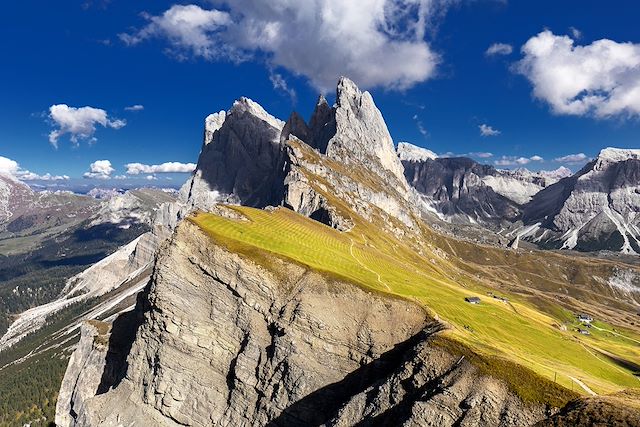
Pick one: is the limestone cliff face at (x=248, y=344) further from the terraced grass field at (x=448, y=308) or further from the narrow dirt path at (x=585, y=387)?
the narrow dirt path at (x=585, y=387)

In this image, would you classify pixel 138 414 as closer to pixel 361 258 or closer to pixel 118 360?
pixel 118 360

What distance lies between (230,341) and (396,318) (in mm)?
30279

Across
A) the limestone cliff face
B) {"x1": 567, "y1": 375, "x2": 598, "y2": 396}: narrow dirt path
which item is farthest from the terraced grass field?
the limestone cliff face

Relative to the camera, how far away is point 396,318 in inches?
2633

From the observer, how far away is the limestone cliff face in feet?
214

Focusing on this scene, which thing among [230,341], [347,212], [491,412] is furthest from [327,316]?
[347,212]

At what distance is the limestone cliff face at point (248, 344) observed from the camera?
6538 centimetres

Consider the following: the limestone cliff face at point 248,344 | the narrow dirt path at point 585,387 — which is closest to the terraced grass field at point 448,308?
the narrow dirt path at point 585,387

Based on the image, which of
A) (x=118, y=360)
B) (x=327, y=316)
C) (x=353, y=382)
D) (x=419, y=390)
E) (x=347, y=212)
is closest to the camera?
(x=419, y=390)

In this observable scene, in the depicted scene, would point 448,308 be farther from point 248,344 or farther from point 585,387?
point 248,344

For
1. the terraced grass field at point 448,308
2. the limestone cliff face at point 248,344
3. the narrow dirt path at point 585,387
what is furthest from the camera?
A: the limestone cliff face at point 248,344

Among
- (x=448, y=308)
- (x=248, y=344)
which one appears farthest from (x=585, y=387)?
(x=248, y=344)

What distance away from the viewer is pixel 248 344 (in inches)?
2830

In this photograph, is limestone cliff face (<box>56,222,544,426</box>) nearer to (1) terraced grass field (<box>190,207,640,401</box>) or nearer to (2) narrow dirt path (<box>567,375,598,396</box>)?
(1) terraced grass field (<box>190,207,640,401</box>)
